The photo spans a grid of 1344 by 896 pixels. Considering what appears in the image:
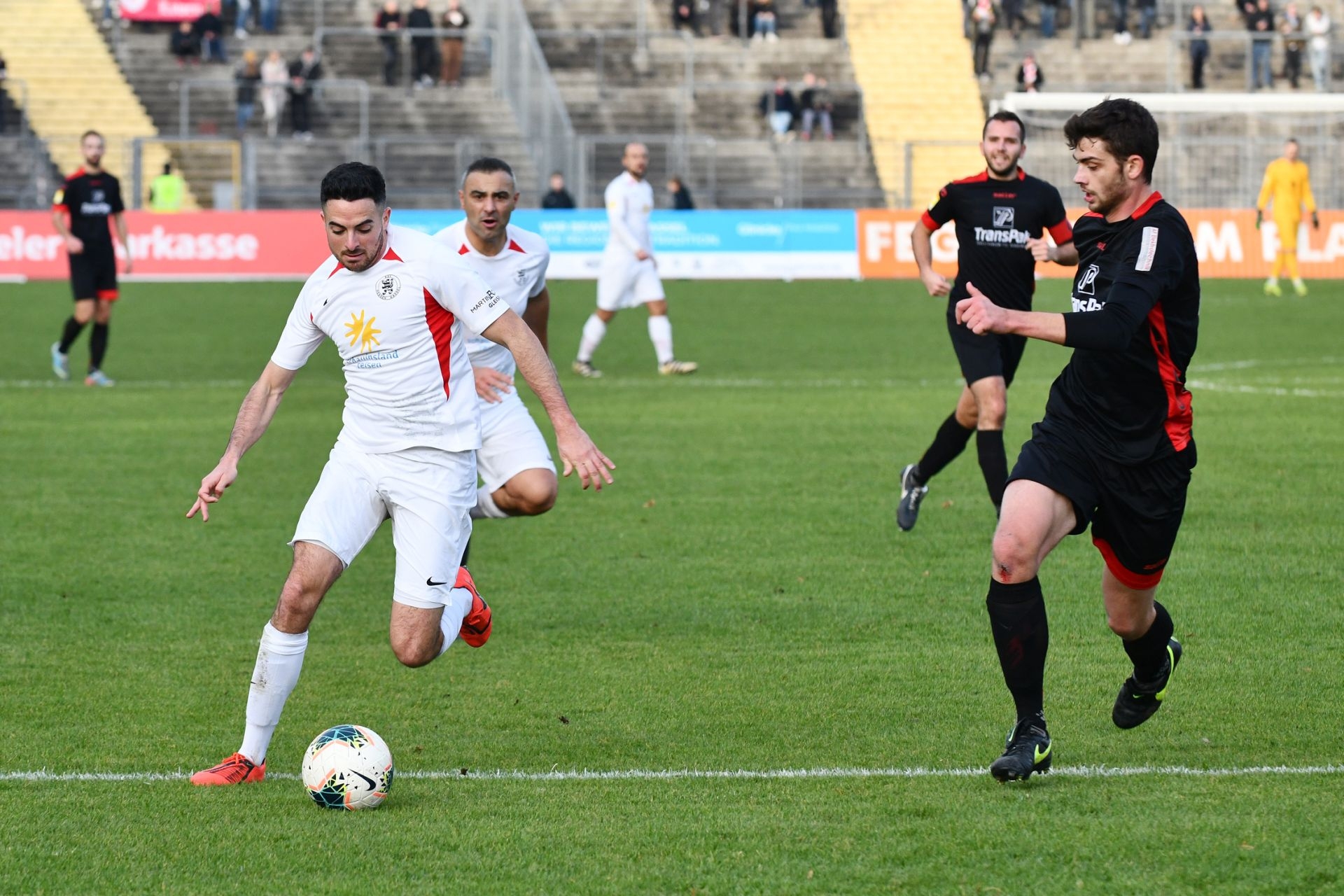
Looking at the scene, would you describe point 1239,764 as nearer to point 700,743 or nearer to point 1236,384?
point 700,743

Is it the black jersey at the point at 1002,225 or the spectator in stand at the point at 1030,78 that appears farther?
the spectator in stand at the point at 1030,78

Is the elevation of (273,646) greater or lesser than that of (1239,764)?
greater

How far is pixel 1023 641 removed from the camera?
19.2 ft

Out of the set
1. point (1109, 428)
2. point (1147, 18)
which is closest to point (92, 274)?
point (1109, 428)

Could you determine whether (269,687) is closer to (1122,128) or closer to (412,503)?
(412,503)

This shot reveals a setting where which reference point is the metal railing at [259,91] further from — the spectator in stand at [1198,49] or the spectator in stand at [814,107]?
the spectator in stand at [1198,49]

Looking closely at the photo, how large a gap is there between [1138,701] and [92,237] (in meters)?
14.5

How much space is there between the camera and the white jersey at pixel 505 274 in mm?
8711

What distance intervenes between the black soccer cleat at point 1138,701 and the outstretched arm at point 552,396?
200cm

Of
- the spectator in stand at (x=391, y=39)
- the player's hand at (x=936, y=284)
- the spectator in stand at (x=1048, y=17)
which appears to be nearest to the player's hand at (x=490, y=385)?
the player's hand at (x=936, y=284)

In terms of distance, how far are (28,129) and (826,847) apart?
120 ft

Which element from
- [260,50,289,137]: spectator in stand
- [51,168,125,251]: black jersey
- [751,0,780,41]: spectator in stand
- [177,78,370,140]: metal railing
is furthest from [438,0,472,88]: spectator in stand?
[51,168,125,251]: black jersey

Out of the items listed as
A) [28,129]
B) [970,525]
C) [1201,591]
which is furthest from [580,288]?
[1201,591]

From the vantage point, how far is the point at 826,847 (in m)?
5.15
